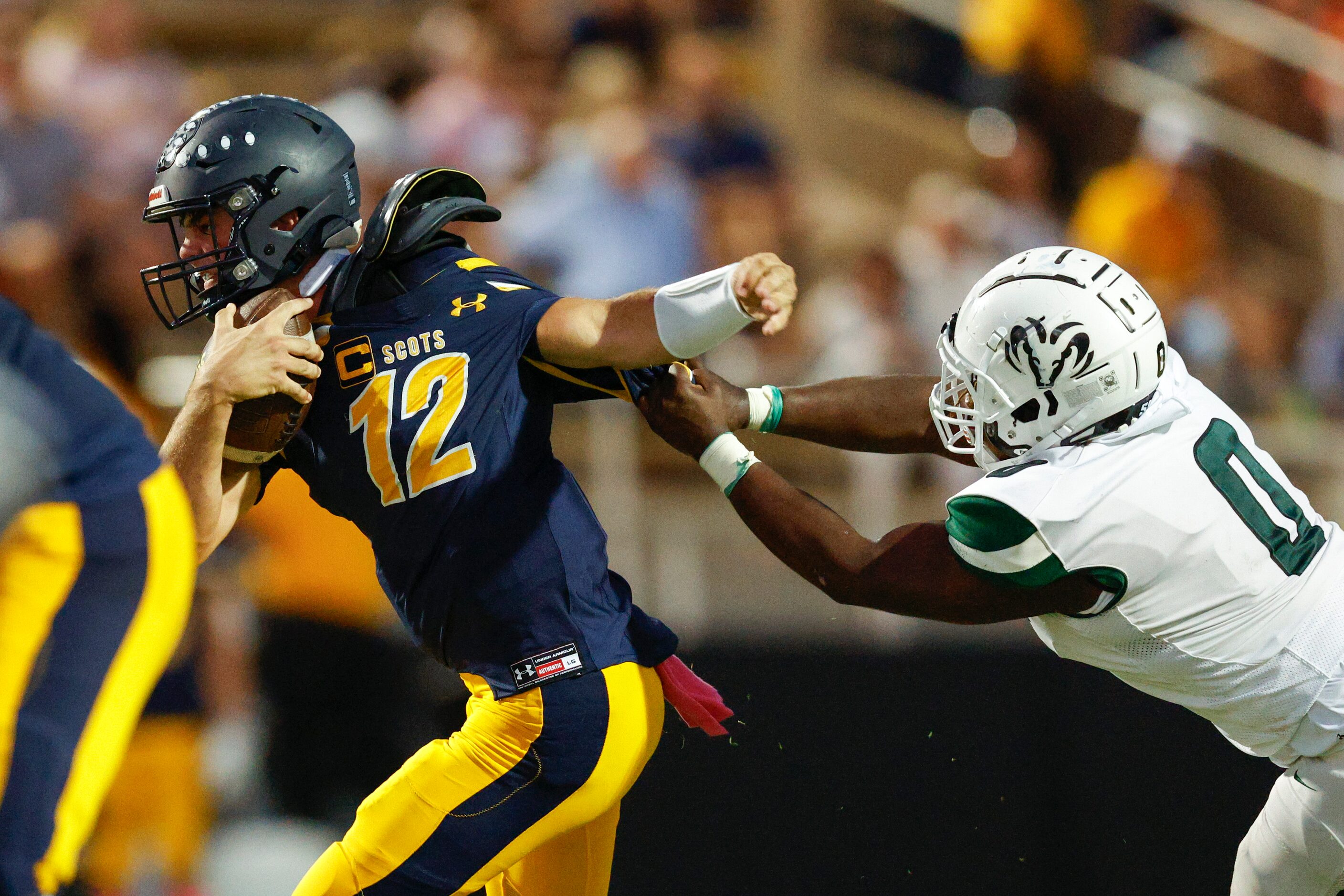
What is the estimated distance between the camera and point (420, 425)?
301 centimetres

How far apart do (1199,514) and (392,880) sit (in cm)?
174

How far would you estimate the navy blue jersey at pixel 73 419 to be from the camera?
7.03 ft

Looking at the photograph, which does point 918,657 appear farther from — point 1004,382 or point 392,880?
point 392,880

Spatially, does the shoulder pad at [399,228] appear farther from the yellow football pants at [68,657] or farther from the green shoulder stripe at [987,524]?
the green shoulder stripe at [987,524]

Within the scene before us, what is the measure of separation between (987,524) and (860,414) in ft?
2.17

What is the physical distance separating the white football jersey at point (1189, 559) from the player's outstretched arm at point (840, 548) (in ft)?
0.17

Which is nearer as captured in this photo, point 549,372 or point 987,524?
point 987,524

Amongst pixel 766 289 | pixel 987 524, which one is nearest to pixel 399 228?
pixel 766 289

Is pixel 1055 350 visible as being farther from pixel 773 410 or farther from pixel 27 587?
pixel 27 587

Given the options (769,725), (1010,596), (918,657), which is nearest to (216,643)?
(769,725)

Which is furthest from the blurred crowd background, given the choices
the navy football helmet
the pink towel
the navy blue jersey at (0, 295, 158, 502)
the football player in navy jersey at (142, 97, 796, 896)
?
the navy blue jersey at (0, 295, 158, 502)

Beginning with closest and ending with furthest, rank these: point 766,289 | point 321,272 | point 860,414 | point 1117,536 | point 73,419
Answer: point 73,419
point 766,289
point 1117,536
point 321,272
point 860,414

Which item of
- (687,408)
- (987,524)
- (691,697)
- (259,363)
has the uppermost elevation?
(259,363)

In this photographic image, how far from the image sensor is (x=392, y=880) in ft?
9.89
